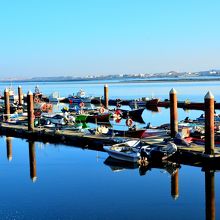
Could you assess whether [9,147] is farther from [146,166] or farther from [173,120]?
[146,166]

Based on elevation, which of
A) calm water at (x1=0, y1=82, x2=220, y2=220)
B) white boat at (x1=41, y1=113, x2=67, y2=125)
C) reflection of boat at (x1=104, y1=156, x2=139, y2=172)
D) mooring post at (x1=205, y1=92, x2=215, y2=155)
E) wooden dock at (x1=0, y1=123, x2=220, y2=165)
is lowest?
calm water at (x1=0, y1=82, x2=220, y2=220)

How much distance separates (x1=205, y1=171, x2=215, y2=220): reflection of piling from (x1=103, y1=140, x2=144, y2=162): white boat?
436 centimetres

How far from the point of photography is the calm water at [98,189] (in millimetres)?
18297

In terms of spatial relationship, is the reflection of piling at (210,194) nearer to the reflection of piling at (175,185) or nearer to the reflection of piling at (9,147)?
the reflection of piling at (175,185)

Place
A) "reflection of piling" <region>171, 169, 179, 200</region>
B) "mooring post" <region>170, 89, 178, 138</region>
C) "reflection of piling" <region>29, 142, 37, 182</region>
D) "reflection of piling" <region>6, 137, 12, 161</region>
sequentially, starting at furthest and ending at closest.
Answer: "reflection of piling" <region>6, 137, 12, 161</region>, "mooring post" <region>170, 89, 178, 138</region>, "reflection of piling" <region>29, 142, 37, 182</region>, "reflection of piling" <region>171, 169, 179, 200</region>

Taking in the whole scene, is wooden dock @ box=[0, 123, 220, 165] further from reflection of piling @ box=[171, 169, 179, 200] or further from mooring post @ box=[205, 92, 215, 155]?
reflection of piling @ box=[171, 169, 179, 200]

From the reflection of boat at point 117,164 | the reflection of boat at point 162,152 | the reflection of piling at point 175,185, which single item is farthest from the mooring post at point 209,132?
the reflection of boat at point 117,164

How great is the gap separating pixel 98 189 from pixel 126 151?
215 inches

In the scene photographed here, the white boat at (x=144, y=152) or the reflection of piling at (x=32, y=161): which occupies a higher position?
the white boat at (x=144, y=152)

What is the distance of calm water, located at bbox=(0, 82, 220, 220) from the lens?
60.0ft

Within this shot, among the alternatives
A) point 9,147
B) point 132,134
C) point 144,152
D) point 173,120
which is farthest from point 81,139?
point 144,152

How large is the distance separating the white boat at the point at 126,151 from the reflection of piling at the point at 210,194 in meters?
4.36

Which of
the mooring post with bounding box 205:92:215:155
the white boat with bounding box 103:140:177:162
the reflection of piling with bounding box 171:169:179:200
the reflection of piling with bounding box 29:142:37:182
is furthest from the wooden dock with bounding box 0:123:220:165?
the reflection of piling with bounding box 171:169:179:200

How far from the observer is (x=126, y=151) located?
26.8 metres
